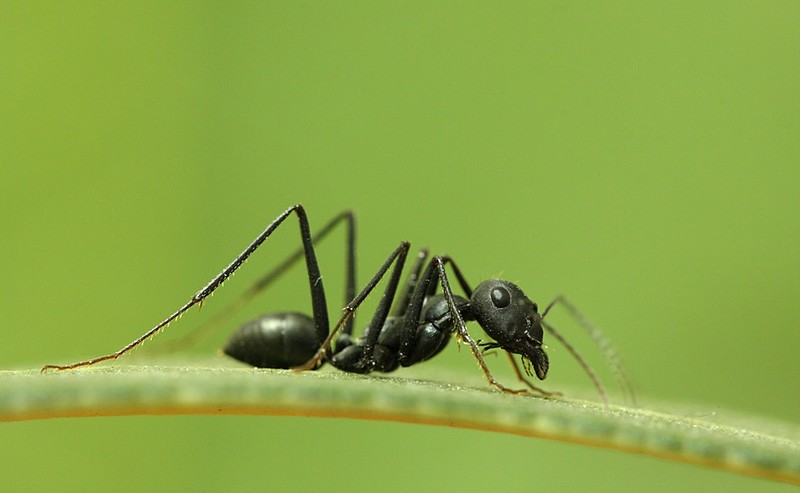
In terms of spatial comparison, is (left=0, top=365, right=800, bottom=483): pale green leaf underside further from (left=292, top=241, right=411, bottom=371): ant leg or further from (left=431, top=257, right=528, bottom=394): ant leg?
(left=292, top=241, right=411, bottom=371): ant leg

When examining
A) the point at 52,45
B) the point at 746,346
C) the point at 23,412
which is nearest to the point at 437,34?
the point at 52,45

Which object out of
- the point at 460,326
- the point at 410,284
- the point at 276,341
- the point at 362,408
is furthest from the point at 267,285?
the point at 362,408

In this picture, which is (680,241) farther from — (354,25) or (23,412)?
(23,412)

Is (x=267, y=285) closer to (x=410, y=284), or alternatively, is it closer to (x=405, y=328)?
(x=410, y=284)

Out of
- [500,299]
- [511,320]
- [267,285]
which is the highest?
[267,285]

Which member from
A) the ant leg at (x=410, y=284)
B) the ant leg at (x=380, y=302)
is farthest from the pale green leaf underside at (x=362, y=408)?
the ant leg at (x=410, y=284)

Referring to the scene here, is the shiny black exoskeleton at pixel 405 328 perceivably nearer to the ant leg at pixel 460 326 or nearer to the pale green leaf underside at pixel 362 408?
the ant leg at pixel 460 326
